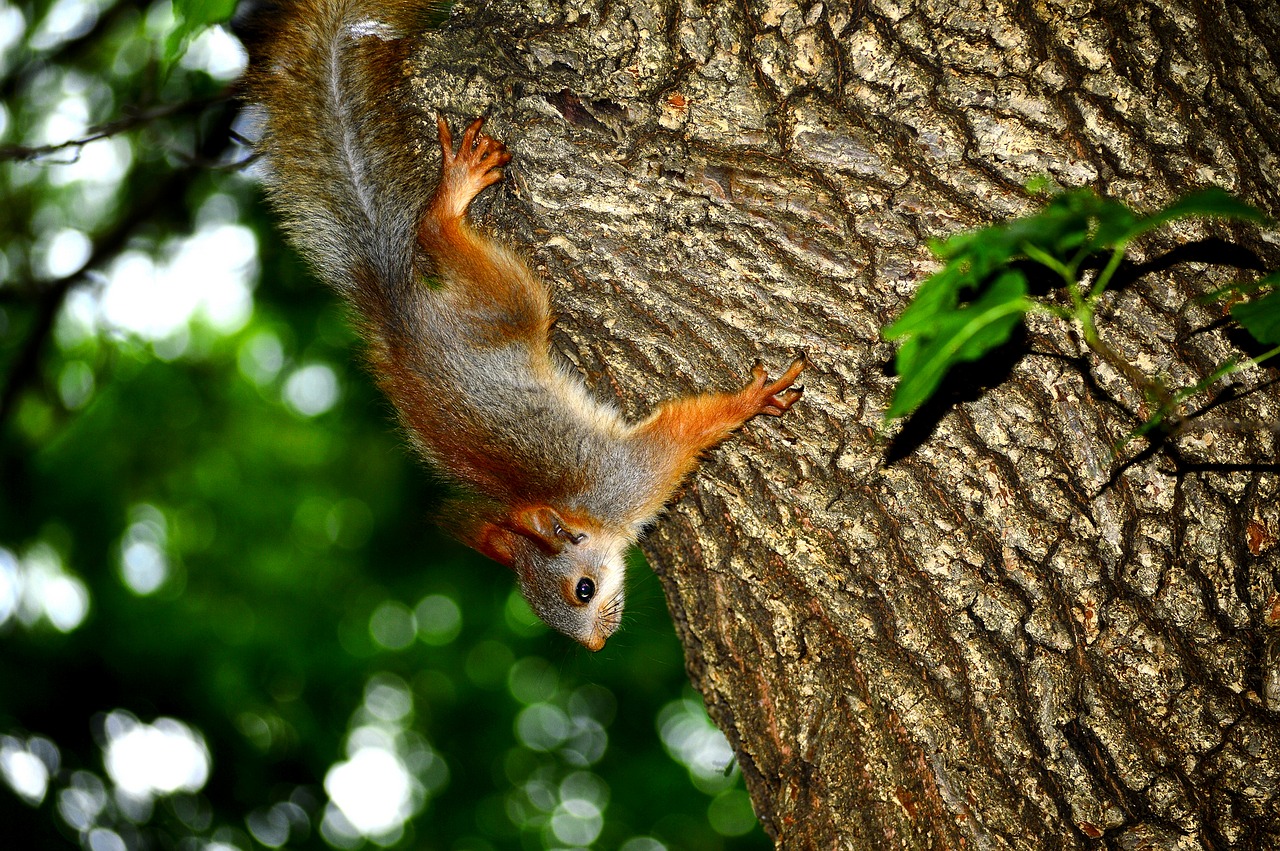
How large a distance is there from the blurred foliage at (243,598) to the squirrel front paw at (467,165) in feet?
10.2

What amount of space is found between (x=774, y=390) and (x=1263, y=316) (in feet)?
4.10

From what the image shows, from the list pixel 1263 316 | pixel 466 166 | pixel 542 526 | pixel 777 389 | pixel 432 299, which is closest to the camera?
pixel 1263 316

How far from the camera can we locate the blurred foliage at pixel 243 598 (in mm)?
6359

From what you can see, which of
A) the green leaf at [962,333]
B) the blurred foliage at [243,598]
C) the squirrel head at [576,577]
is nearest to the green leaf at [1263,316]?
the green leaf at [962,333]

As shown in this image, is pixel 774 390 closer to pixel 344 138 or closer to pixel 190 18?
pixel 190 18

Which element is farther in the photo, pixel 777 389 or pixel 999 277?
pixel 777 389

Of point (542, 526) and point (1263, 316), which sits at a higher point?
point (1263, 316)

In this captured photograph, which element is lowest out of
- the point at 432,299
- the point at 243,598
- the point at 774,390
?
the point at 243,598

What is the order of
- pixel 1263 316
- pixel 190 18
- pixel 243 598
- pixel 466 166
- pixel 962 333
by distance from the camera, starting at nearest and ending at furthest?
pixel 962 333 < pixel 1263 316 < pixel 190 18 < pixel 466 166 < pixel 243 598

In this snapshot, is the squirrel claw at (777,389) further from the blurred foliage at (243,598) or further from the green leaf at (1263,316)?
the blurred foliage at (243,598)

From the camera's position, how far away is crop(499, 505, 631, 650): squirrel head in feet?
12.4

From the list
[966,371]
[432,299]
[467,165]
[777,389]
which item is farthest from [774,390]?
[432,299]

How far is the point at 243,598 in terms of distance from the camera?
7.67m

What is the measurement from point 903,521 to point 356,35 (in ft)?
7.62
